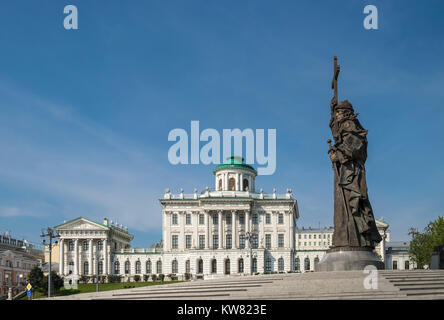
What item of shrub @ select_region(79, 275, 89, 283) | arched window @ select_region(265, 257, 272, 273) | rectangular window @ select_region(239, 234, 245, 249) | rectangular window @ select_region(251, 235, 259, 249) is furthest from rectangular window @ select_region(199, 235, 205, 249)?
shrub @ select_region(79, 275, 89, 283)

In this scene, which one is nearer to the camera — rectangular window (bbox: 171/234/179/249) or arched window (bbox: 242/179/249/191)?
rectangular window (bbox: 171/234/179/249)

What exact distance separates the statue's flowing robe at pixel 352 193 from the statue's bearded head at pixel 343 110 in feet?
0.92

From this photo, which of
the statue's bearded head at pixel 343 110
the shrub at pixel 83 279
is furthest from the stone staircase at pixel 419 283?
the shrub at pixel 83 279

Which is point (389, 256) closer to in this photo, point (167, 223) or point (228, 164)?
point (228, 164)

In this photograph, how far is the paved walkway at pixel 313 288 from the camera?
19859mm

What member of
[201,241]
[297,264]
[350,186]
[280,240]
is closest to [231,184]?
[201,241]

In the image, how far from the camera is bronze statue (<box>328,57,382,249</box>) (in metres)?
25.6

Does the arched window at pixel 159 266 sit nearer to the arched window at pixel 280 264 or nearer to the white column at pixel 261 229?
the white column at pixel 261 229

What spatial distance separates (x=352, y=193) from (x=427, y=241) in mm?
42036

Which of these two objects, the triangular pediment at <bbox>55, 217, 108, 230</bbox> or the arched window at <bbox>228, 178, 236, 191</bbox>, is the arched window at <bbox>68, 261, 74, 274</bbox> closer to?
the triangular pediment at <bbox>55, 217, 108, 230</bbox>

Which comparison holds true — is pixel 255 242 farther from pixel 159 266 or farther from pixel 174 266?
pixel 159 266

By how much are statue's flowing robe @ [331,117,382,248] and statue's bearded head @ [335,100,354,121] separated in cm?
28
